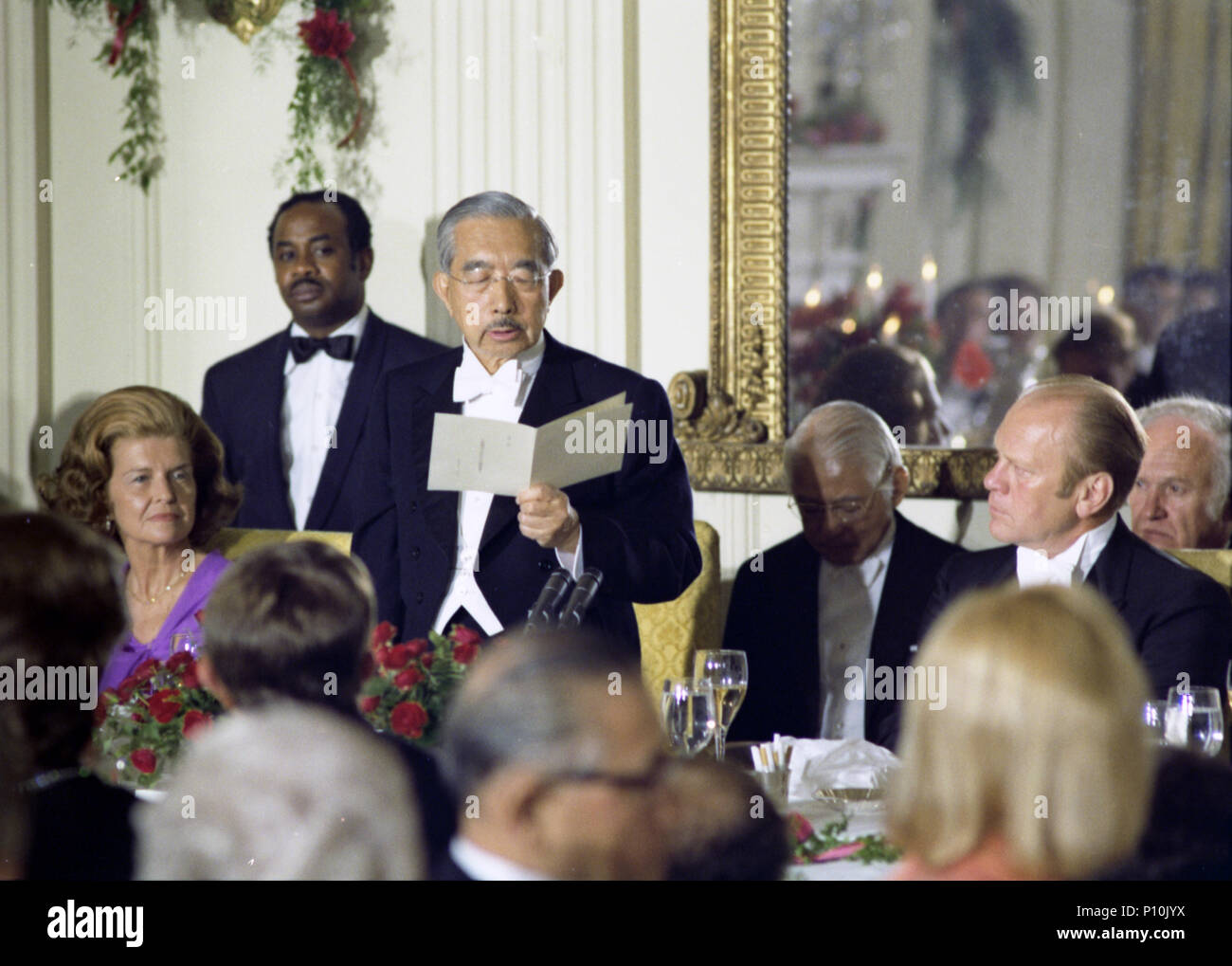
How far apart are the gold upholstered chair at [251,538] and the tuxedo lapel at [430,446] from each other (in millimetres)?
851

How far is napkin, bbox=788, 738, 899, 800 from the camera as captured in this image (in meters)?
2.47

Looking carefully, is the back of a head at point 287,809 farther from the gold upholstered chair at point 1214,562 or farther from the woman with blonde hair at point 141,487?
the gold upholstered chair at point 1214,562

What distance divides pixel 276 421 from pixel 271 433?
4 centimetres

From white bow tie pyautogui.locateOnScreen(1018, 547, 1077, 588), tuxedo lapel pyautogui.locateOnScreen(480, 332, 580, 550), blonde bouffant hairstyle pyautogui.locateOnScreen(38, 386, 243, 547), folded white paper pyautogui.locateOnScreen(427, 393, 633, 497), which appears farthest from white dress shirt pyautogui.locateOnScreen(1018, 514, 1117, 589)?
blonde bouffant hairstyle pyautogui.locateOnScreen(38, 386, 243, 547)

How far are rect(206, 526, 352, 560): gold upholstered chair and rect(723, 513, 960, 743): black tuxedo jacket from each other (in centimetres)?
107

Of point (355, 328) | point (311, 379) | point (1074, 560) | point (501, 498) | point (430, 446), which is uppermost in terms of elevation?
point (355, 328)

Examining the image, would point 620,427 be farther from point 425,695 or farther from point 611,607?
point 425,695

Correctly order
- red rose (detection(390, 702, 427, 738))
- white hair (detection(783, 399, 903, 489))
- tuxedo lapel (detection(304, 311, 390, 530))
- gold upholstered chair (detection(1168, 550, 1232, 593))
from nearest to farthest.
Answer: red rose (detection(390, 702, 427, 738))
gold upholstered chair (detection(1168, 550, 1232, 593))
white hair (detection(783, 399, 903, 489))
tuxedo lapel (detection(304, 311, 390, 530))

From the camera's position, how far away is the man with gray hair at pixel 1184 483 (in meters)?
3.83

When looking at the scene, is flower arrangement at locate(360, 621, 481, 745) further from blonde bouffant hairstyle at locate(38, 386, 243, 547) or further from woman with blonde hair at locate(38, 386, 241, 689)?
blonde bouffant hairstyle at locate(38, 386, 243, 547)

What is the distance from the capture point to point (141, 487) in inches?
144

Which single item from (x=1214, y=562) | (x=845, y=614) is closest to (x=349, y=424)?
(x=845, y=614)

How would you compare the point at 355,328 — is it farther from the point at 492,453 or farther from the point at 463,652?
the point at 463,652

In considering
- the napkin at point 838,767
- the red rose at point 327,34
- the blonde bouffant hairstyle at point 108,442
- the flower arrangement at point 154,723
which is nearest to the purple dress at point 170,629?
the blonde bouffant hairstyle at point 108,442
